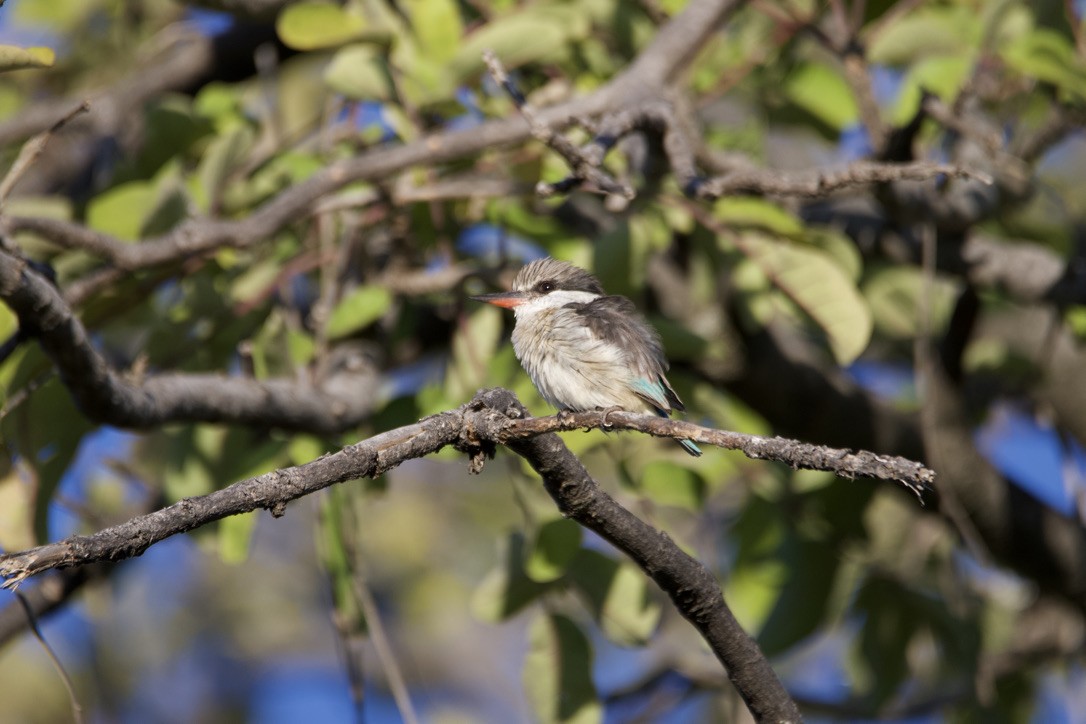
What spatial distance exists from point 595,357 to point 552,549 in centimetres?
62

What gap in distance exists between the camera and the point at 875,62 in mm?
4438

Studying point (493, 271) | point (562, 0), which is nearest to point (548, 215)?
point (493, 271)

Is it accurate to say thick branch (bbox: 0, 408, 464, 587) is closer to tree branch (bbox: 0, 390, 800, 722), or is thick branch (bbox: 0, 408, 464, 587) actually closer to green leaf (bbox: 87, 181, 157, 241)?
tree branch (bbox: 0, 390, 800, 722)

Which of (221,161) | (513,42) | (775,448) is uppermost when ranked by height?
(775,448)

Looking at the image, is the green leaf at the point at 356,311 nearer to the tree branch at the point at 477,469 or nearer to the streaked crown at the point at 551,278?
the streaked crown at the point at 551,278

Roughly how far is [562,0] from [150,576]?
5.53 m

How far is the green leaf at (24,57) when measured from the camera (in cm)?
268

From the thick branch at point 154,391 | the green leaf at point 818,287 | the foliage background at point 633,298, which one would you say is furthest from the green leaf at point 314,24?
the green leaf at point 818,287

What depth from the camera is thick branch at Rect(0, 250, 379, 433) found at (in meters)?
2.55

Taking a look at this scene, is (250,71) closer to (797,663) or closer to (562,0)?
(562,0)

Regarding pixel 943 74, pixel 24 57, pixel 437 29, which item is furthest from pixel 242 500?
pixel 943 74

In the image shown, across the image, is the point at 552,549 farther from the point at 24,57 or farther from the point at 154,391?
the point at 24,57

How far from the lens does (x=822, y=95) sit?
452 cm

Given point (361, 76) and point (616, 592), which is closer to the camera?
point (616, 592)
